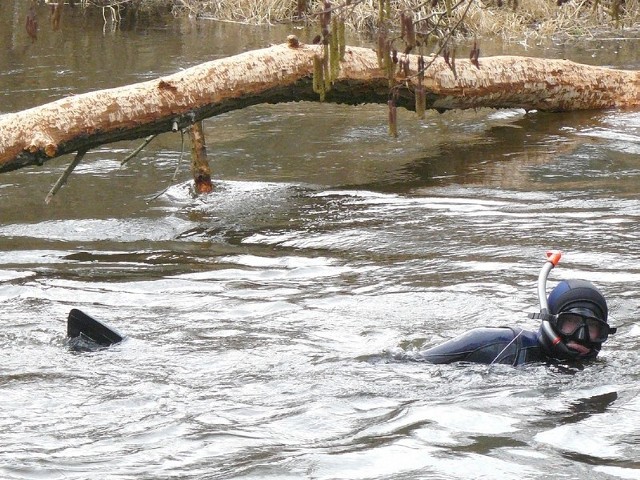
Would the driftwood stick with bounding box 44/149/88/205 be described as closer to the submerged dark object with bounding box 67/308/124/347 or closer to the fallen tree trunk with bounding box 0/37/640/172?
the fallen tree trunk with bounding box 0/37/640/172

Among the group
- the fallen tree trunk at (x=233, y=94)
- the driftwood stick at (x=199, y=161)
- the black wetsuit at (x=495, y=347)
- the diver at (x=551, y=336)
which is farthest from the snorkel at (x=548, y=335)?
the driftwood stick at (x=199, y=161)

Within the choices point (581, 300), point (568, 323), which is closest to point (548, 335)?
point (568, 323)

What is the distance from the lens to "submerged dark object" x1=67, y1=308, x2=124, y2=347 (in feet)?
23.4

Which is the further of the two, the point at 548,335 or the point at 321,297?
the point at 321,297

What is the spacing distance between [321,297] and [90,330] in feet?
6.26

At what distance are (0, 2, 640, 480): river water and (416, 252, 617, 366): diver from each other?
0.10 meters

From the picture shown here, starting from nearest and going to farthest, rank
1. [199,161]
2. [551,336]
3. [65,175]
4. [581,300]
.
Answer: [581,300] < [551,336] < [65,175] < [199,161]

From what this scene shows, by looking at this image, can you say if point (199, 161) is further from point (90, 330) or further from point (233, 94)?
point (90, 330)

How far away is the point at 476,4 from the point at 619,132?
28.5 ft

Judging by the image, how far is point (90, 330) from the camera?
23.5ft

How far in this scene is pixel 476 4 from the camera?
21422mm

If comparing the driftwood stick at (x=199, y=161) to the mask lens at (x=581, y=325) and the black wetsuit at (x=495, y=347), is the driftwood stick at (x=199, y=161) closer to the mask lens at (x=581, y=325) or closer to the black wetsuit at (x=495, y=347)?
the black wetsuit at (x=495, y=347)

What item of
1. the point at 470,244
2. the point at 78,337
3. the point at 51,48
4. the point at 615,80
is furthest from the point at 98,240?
the point at 51,48

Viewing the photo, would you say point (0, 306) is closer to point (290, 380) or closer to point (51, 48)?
point (290, 380)
